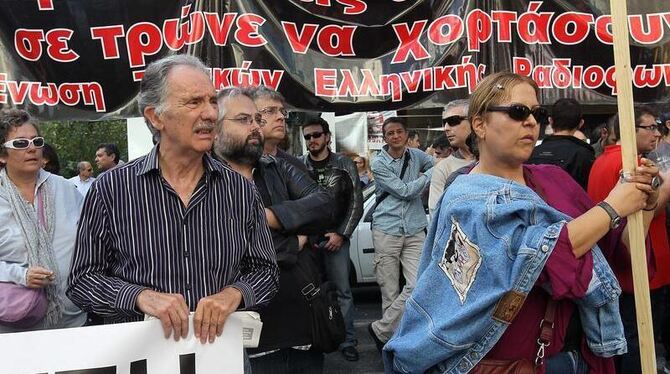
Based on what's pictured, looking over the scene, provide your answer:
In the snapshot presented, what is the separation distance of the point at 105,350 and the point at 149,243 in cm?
39

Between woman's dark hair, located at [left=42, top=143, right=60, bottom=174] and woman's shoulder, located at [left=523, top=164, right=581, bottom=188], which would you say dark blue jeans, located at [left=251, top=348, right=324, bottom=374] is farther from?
woman's dark hair, located at [left=42, top=143, right=60, bottom=174]

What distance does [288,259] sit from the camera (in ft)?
10.8

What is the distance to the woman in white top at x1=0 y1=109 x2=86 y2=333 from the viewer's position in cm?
375

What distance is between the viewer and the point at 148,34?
4734 millimetres

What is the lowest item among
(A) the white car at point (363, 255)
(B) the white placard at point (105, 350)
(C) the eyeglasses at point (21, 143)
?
(A) the white car at point (363, 255)

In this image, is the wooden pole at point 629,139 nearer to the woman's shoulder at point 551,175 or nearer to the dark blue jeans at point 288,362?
the woman's shoulder at point 551,175

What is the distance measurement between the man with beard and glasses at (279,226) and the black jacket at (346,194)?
9.00 ft

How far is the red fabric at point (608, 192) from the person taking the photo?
4133 millimetres

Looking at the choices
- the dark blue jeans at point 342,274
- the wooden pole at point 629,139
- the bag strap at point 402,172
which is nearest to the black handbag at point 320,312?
the wooden pole at point 629,139

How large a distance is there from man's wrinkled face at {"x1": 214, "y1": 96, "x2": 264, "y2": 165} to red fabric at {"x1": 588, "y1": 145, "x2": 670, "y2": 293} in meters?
1.88

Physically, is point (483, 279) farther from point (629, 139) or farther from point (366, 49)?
point (366, 49)

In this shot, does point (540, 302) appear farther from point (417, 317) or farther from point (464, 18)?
point (464, 18)

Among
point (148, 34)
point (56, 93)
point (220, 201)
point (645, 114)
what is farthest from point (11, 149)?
point (645, 114)

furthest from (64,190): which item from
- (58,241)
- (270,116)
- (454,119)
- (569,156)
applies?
(569,156)
